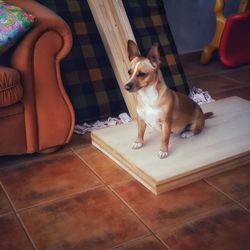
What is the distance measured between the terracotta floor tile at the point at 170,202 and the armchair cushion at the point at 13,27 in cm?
83

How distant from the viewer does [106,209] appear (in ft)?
5.28

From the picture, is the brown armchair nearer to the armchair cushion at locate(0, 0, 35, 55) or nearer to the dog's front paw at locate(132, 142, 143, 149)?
the armchair cushion at locate(0, 0, 35, 55)

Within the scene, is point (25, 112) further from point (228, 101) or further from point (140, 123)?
point (228, 101)

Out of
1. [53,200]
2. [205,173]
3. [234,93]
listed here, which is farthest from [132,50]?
[234,93]

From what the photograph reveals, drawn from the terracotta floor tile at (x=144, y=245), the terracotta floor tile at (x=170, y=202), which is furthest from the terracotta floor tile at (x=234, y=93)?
the terracotta floor tile at (x=144, y=245)

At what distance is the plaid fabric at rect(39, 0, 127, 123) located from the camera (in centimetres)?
248

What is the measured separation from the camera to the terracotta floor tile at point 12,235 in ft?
Answer: 4.62

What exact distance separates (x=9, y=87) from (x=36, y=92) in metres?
0.17

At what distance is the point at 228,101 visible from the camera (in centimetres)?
255

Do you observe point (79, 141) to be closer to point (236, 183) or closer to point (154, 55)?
point (154, 55)

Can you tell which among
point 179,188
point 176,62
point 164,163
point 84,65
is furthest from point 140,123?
point 176,62

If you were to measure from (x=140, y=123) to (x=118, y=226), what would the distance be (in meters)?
0.62

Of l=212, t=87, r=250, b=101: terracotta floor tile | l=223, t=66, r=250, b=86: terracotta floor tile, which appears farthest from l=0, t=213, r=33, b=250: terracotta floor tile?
l=223, t=66, r=250, b=86: terracotta floor tile

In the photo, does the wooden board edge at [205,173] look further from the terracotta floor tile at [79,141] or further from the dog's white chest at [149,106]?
the terracotta floor tile at [79,141]
